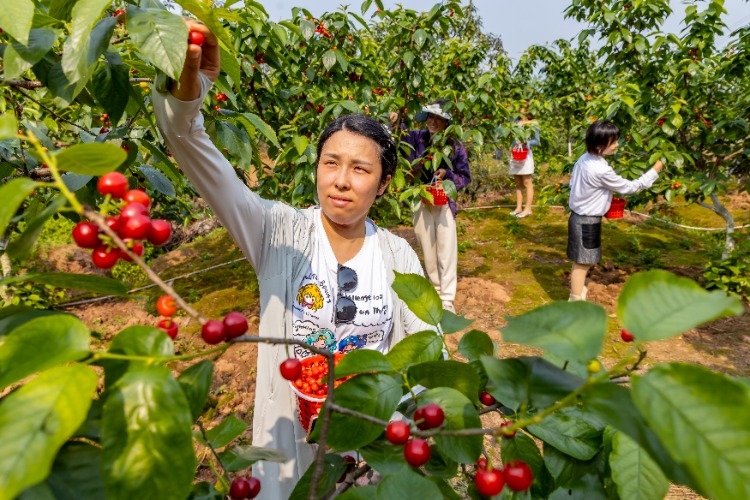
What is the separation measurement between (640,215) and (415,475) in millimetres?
8440

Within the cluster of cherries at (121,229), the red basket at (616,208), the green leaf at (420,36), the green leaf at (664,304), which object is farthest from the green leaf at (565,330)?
the red basket at (616,208)

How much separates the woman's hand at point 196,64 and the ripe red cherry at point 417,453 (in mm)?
774

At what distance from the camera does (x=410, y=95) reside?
11.8ft

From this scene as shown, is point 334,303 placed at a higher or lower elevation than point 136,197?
lower

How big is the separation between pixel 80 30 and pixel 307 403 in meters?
1.19

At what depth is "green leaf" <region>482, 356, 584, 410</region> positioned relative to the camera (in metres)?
0.44

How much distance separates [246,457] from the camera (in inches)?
27.0

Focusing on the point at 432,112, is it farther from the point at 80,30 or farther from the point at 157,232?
the point at 157,232

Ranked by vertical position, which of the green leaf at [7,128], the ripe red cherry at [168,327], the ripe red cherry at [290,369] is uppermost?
the green leaf at [7,128]

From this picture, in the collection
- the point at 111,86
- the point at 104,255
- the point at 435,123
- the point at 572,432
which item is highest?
the point at 435,123

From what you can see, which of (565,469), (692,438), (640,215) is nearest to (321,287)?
(565,469)

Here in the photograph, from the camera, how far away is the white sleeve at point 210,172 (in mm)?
992

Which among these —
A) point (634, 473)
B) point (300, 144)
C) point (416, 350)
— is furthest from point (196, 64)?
point (300, 144)

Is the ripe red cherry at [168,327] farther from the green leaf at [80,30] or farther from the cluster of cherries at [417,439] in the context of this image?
the green leaf at [80,30]
